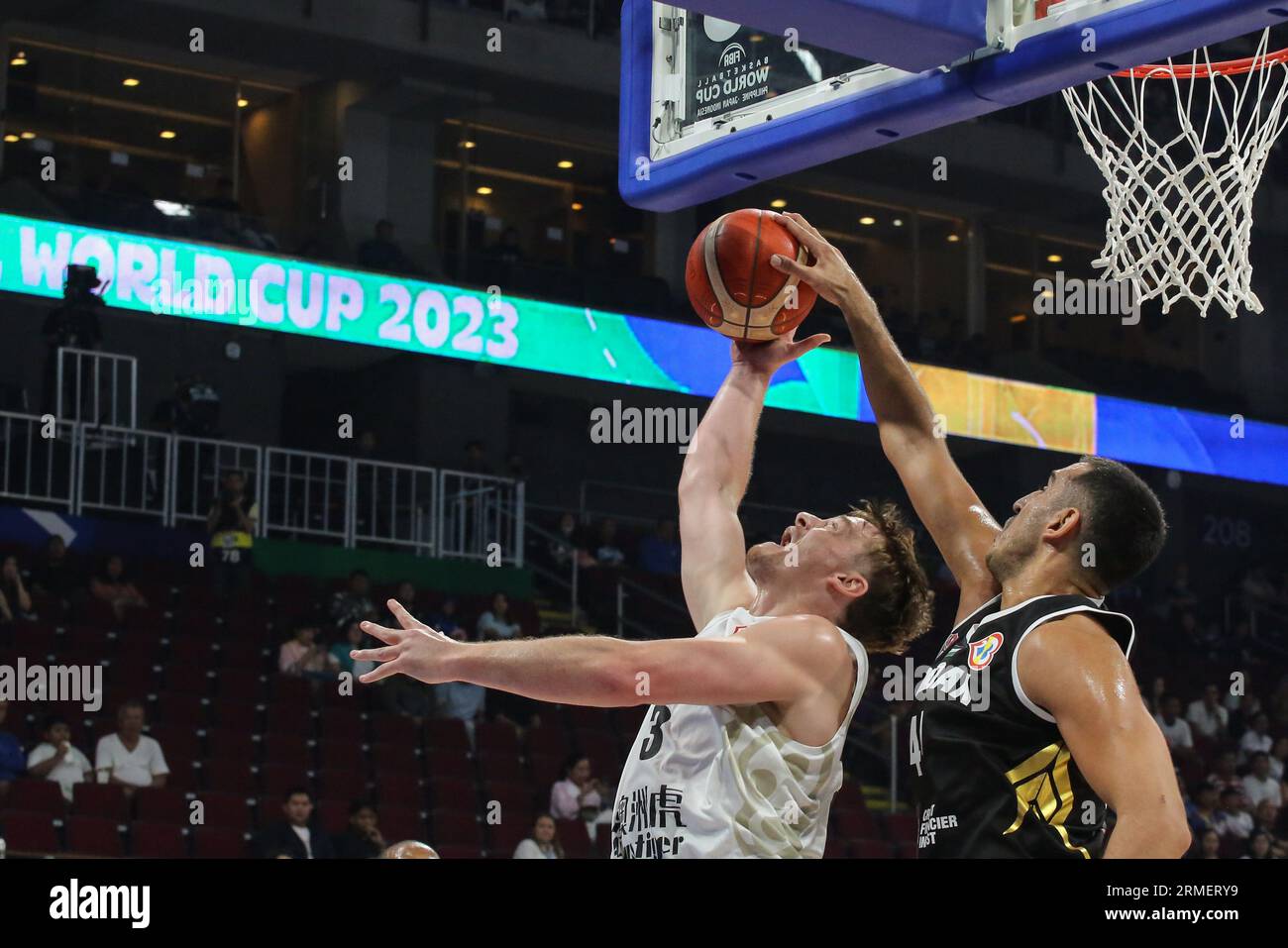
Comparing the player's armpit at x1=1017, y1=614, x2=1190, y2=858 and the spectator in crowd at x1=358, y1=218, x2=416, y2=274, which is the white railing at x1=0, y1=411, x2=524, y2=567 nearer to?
the spectator in crowd at x1=358, y1=218, x2=416, y2=274

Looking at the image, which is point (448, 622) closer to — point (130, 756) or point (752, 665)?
point (130, 756)

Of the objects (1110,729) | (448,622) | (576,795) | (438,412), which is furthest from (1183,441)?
(1110,729)

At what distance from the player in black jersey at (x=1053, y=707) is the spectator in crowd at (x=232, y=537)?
8.95 m

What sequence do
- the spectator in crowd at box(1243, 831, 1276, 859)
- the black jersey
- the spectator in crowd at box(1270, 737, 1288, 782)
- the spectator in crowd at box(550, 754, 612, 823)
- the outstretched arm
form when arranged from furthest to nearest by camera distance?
the spectator in crowd at box(1270, 737, 1288, 782)
the spectator in crowd at box(1243, 831, 1276, 859)
the spectator in crowd at box(550, 754, 612, 823)
the black jersey
the outstretched arm

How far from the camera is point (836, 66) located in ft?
14.1

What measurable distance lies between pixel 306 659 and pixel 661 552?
16.3 ft

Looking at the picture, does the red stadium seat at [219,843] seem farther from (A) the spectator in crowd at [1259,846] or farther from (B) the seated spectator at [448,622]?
(A) the spectator in crowd at [1259,846]

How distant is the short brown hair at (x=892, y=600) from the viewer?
334cm

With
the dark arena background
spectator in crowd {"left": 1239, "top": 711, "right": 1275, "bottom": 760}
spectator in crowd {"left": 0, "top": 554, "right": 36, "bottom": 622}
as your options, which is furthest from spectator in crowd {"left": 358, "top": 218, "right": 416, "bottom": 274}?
spectator in crowd {"left": 1239, "top": 711, "right": 1275, "bottom": 760}

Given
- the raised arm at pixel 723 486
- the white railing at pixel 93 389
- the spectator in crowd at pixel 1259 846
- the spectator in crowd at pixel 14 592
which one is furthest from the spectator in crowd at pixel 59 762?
the spectator in crowd at pixel 1259 846

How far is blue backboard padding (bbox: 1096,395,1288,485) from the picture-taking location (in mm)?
17297

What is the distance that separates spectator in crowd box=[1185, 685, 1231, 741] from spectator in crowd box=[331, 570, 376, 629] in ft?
21.8

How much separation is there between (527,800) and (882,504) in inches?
267
